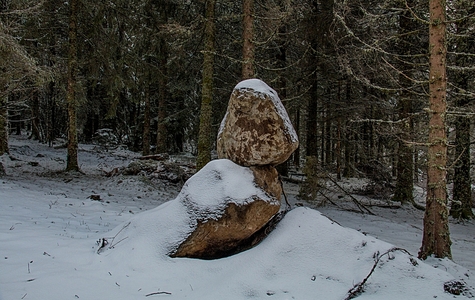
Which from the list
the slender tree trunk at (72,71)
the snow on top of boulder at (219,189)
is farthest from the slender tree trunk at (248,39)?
the slender tree trunk at (72,71)

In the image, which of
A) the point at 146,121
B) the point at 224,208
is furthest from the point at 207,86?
the point at 146,121

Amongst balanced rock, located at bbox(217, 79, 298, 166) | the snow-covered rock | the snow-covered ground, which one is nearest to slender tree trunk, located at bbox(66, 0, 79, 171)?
the snow-covered ground

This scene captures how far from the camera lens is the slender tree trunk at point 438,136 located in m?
5.08

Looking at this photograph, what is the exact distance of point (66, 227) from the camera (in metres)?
6.09

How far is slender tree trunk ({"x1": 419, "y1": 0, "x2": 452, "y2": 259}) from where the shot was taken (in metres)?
5.08

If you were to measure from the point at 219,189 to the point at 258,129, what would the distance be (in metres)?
1.18

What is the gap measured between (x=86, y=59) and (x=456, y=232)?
607 inches

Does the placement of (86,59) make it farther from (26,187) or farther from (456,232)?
(456,232)

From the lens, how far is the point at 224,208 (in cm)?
464

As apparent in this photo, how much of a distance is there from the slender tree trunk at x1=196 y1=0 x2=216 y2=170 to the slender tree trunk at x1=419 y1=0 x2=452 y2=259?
624cm

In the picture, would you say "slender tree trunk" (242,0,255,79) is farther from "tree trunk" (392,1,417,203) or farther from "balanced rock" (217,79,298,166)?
"tree trunk" (392,1,417,203)

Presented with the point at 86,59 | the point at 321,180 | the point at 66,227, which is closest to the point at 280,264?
the point at 66,227

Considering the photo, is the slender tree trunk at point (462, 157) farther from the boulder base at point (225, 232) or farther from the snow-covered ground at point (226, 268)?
the boulder base at point (225, 232)

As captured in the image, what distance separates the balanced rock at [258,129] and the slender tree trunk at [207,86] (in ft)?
15.5
